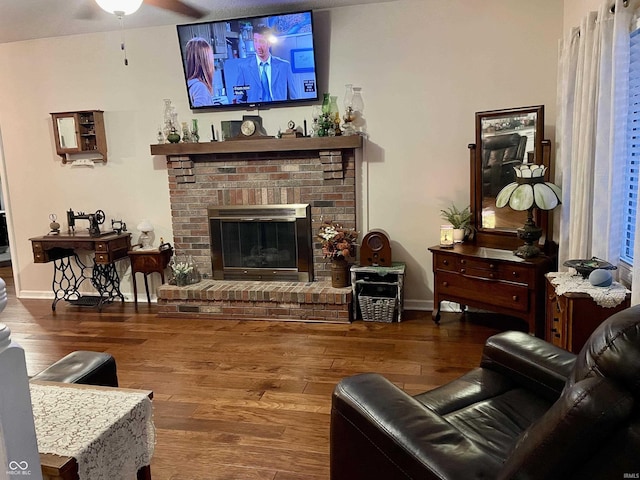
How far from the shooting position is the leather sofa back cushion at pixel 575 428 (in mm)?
960

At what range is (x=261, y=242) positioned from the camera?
452cm

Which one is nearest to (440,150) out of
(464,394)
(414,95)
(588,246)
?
(414,95)

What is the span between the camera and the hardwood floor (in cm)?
225

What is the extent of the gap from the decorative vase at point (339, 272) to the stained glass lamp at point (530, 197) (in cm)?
139

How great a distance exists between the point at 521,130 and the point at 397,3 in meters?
1.51

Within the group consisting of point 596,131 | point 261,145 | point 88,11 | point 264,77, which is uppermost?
point 88,11

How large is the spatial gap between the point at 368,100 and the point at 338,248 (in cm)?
134

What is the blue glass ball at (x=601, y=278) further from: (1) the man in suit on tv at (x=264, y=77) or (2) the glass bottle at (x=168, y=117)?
(2) the glass bottle at (x=168, y=117)

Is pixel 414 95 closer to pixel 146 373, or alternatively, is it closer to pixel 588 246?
pixel 588 246

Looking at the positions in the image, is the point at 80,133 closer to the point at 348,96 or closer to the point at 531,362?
the point at 348,96

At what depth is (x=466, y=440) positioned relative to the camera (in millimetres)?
1337

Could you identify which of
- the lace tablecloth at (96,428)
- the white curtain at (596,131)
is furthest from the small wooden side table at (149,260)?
the white curtain at (596,131)

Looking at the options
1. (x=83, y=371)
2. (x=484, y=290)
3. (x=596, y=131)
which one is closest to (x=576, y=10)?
(x=596, y=131)

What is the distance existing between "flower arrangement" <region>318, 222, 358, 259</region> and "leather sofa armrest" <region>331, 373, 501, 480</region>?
238 centimetres
